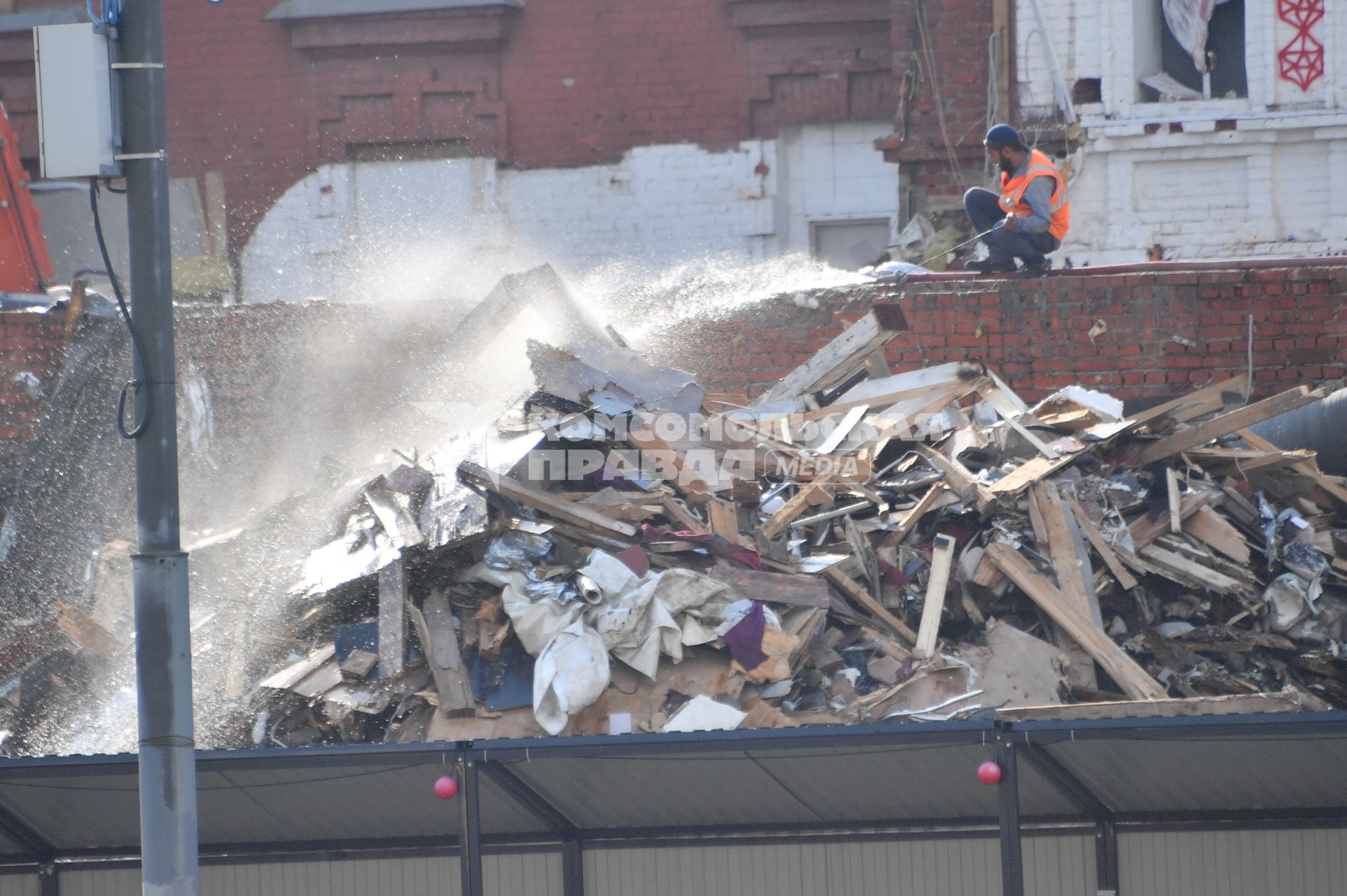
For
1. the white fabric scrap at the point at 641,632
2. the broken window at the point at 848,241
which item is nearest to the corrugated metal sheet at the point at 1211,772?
the white fabric scrap at the point at 641,632

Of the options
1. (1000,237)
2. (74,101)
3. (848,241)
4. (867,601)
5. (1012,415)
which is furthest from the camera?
(848,241)

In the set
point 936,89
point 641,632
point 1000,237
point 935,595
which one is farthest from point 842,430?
point 936,89

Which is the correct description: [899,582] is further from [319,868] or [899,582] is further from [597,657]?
[319,868]

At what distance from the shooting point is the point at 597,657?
7.62m

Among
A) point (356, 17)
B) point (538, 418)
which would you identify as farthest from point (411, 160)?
point (538, 418)

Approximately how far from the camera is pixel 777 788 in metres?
6.29

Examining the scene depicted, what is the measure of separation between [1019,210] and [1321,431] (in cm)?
291

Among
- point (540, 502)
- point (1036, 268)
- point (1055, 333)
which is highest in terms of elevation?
point (1036, 268)

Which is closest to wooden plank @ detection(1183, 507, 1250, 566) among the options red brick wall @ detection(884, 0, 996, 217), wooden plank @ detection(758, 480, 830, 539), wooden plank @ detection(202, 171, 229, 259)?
wooden plank @ detection(758, 480, 830, 539)

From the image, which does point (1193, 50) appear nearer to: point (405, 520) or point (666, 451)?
point (666, 451)

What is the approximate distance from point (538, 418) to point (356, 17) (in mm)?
8406

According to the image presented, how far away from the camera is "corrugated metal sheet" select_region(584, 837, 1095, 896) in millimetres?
6375

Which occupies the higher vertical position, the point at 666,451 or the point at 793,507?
the point at 666,451

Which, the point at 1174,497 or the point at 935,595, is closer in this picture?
the point at 935,595
